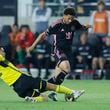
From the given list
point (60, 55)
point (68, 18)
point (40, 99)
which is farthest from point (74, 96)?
point (68, 18)

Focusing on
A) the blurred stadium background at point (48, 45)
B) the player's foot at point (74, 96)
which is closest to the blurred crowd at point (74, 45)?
the blurred stadium background at point (48, 45)

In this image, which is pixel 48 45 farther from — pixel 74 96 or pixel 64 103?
pixel 64 103

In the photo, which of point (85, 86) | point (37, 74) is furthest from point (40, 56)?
point (85, 86)

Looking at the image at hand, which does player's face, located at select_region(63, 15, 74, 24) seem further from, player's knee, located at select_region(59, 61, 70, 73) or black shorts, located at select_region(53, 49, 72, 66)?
player's knee, located at select_region(59, 61, 70, 73)

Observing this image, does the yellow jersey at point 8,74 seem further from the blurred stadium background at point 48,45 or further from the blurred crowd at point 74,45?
the blurred crowd at point 74,45

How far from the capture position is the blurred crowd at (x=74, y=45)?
23.7 meters

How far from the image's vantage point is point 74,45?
24.1 meters

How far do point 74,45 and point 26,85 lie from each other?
10.3m

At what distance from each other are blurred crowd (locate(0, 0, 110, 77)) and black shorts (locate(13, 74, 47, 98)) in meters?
9.57

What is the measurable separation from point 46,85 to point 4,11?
1226 cm

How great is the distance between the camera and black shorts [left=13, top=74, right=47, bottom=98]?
13.9 metres

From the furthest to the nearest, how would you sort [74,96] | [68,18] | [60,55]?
1. [60,55]
2. [68,18]
3. [74,96]

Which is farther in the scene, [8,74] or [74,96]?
[74,96]

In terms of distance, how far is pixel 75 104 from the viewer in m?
13.6
